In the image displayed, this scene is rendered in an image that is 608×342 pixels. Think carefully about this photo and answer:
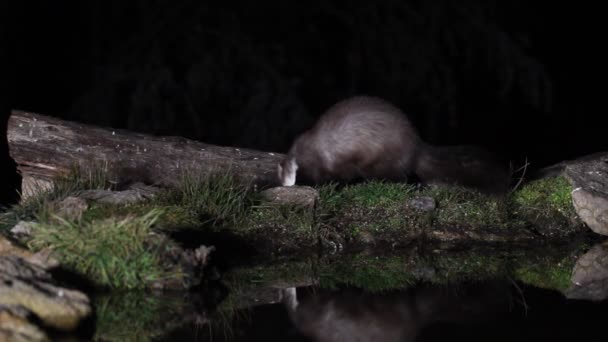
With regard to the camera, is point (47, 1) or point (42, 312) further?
point (47, 1)

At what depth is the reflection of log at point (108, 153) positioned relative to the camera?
21.6 ft

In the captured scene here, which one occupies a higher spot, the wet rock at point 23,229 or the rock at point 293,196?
the wet rock at point 23,229

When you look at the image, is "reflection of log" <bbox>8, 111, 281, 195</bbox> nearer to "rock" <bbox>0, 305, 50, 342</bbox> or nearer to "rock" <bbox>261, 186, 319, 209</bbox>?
"rock" <bbox>261, 186, 319, 209</bbox>

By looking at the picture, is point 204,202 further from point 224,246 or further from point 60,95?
point 60,95

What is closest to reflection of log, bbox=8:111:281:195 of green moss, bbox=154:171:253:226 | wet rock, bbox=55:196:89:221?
green moss, bbox=154:171:253:226

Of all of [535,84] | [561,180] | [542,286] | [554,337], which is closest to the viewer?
[554,337]

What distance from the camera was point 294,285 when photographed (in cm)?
527

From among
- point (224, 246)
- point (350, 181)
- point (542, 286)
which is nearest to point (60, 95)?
point (350, 181)

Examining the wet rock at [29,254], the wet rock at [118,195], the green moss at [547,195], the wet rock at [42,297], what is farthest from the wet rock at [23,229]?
the green moss at [547,195]

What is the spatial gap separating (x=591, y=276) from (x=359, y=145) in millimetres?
2402

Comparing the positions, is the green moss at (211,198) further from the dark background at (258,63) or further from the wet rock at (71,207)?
the dark background at (258,63)

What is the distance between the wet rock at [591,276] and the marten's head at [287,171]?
2409mm

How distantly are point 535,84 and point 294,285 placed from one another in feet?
20.0

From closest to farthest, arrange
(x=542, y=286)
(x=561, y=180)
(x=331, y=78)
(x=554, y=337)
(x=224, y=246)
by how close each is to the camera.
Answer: (x=554, y=337), (x=542, y=286), (x=224, y=246), (x=561, y=180), (x=331, y=78)
